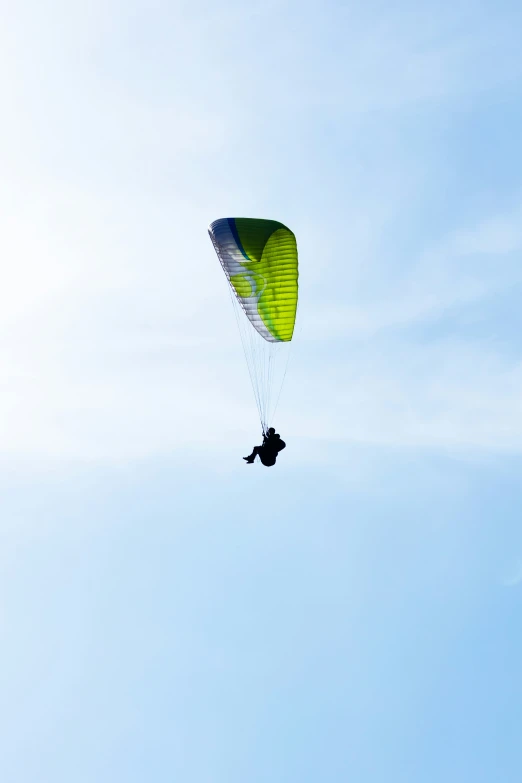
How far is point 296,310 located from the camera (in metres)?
50.0

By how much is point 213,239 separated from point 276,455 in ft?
31.4

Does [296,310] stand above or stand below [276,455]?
above

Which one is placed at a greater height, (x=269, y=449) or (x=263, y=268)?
(x=263, y=268)

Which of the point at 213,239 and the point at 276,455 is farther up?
the point at 213,239

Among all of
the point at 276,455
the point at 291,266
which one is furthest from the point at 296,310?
the point at 276,455

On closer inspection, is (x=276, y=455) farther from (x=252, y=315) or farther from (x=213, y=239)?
(x=213, y=239)

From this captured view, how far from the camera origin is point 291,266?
49688 mm

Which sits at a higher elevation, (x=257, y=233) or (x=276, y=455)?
(x=257, y=233)

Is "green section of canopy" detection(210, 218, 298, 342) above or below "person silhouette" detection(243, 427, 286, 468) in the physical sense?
above

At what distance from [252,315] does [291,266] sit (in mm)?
2672

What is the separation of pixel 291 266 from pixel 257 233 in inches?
80.4

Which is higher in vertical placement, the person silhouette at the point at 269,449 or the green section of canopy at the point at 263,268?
the green section of canopy at the point at 263,268

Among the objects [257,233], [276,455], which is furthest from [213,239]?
[276,455]

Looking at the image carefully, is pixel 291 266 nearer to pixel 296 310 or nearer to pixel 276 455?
pixel 296 310
